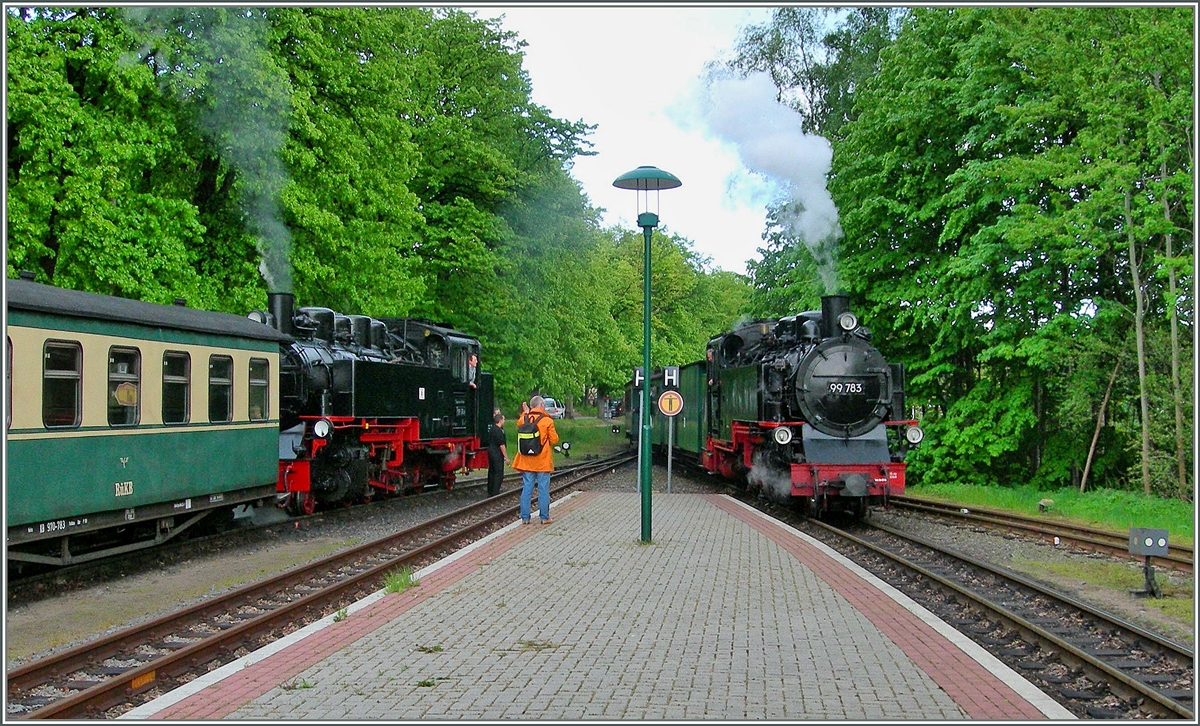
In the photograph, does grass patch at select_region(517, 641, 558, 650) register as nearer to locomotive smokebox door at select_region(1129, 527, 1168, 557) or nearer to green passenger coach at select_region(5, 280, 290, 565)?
green passenger coach at select_region(5, 280, 290, 565)

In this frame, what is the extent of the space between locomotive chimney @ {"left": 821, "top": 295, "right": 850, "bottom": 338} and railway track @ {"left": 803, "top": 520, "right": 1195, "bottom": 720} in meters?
5.26

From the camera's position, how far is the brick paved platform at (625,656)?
212 inches

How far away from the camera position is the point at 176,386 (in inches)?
432

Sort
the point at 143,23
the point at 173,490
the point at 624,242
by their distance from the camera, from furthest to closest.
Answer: the point at 624,242, the point at 143,23, the point at 173,490

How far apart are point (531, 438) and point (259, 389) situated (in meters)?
3.61

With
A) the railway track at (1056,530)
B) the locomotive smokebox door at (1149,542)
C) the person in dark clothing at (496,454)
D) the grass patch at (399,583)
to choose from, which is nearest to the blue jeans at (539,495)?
the person in dark clothing at (496,454)

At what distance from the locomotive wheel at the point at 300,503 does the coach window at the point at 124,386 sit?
18.5ft

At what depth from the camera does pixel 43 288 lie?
357 inches

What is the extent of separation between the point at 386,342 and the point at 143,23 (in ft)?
21.6

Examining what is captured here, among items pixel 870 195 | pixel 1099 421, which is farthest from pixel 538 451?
pixel 870 195

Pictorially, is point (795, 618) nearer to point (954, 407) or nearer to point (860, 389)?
point (860, 389)

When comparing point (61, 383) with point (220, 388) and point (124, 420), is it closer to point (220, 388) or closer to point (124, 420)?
A: point (124, 420)

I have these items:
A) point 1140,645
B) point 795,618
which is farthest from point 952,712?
point 1140,645

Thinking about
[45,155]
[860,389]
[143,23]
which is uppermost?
[143,23]
